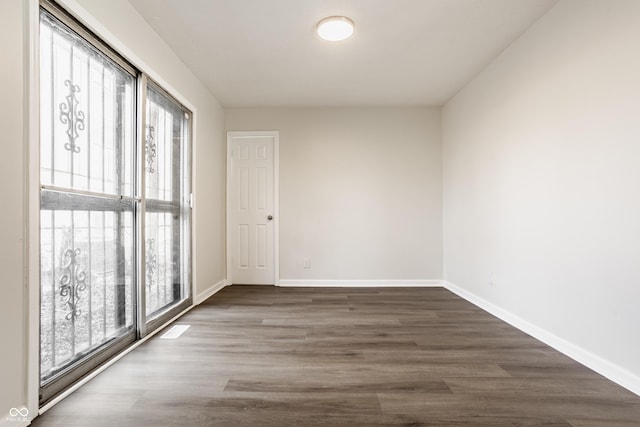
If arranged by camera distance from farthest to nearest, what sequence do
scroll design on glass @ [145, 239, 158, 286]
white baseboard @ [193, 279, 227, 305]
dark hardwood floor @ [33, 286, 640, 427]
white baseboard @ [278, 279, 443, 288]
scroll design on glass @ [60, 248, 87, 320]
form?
white baseboard @ [278, 279, 443, 288], white baseboard @ [193, 279, 227, 305], scroll design on glass @ [145, 239, 158, 286], scroll design on glass @ [60, 248, 87, 320], dark hardwood floor @ [33, 286, 640, 427]

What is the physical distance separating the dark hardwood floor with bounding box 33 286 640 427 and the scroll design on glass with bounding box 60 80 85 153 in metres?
1.36

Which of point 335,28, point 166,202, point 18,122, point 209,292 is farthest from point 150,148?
point 209,292

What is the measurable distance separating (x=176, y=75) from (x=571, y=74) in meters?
3.19

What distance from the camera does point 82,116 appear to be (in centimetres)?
176

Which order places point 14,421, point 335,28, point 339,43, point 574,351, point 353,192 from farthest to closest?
point 353,192 < point 339,43 < point 335,28 < point 574,351 < point 14,421

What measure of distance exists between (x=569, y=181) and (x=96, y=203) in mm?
3098

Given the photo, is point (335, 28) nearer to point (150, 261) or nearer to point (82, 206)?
point (82, 206)

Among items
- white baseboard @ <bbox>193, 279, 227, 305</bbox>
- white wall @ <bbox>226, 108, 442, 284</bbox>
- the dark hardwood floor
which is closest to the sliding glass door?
the dark hardwood floor

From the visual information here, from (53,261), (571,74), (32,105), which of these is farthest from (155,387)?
(571,74)

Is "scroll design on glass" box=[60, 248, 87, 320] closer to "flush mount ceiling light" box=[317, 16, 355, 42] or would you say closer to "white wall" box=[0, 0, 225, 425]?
"white wall" box=[0, 0, 225, 425]

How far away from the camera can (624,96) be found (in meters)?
1.68

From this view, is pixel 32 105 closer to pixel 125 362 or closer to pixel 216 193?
pixel 125 362

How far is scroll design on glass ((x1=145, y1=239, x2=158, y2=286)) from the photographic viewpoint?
2.43 meters
